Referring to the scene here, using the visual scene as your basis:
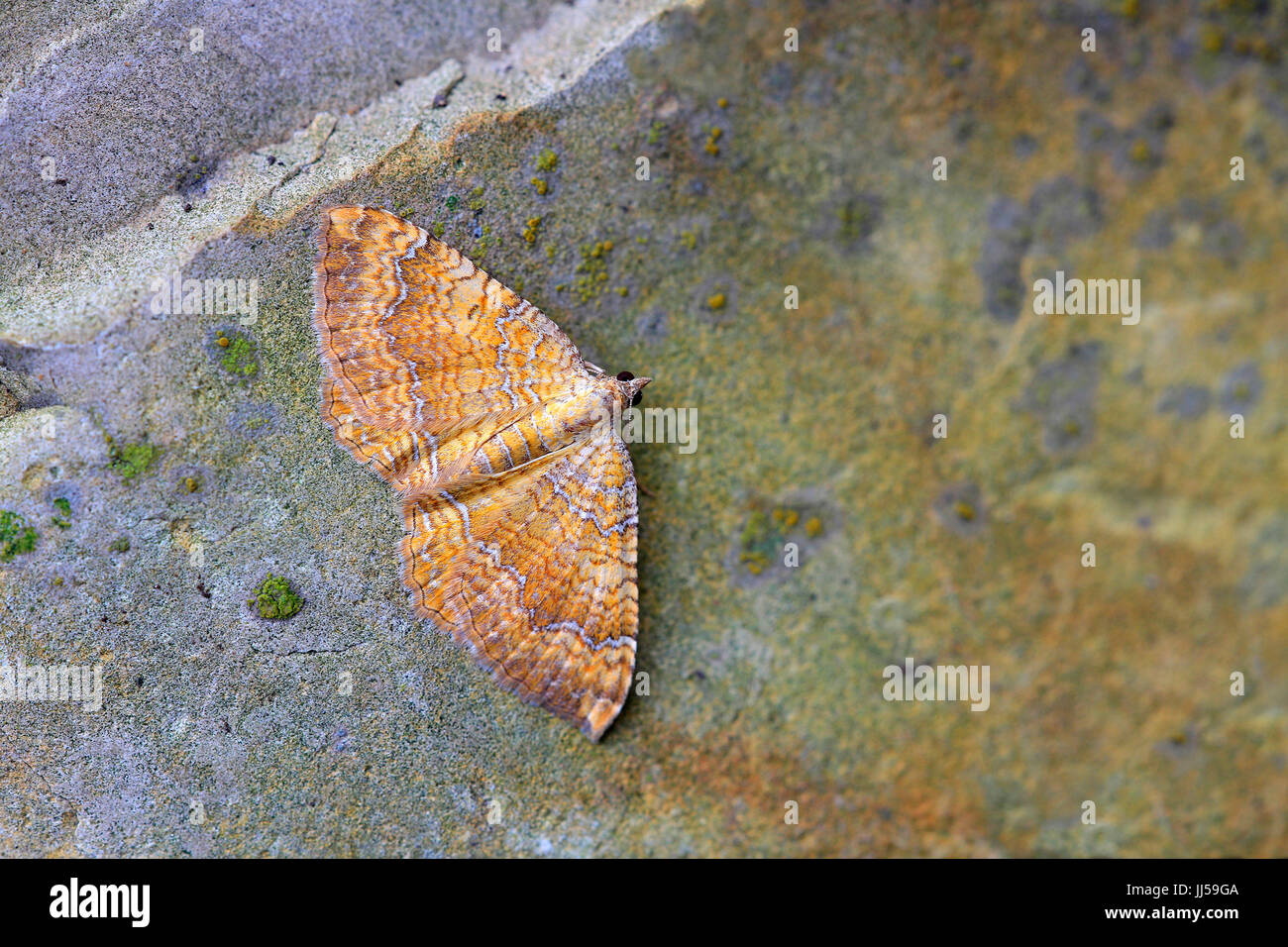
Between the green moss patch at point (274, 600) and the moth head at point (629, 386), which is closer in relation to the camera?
the moth head at point (629, 386)

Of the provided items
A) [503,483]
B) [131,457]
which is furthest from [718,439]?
[131,457]

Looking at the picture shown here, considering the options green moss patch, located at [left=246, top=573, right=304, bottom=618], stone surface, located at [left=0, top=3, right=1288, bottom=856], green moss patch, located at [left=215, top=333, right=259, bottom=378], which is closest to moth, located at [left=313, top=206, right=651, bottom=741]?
stone surface, located at [left=0, top=3, right=1288, bottom=856]

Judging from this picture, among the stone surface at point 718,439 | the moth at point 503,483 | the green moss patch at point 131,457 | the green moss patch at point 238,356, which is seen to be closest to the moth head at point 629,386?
the moth at point 503,483

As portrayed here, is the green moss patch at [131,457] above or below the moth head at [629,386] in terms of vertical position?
below

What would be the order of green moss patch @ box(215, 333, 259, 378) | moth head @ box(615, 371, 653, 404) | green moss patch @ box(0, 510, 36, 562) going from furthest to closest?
green moss patch @ box(215, 333, 259, 378) → green moss patch @ box(0, 510, 36, 562) → moth head @ box(615, 371, 653, 404)

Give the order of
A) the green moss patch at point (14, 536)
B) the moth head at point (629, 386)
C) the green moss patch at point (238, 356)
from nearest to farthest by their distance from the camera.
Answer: the moth head at point (629, 386) → the green moss patch at point (14, 536) → the green moss patch at point (238, 356)

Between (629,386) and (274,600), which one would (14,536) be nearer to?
(274,600)

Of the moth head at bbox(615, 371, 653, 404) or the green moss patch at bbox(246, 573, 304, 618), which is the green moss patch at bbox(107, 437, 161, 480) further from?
the moth head at bbox(615, 371, 653, 404)

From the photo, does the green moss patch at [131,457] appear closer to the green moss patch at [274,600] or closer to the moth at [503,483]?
the green moss patch at [274,600]
